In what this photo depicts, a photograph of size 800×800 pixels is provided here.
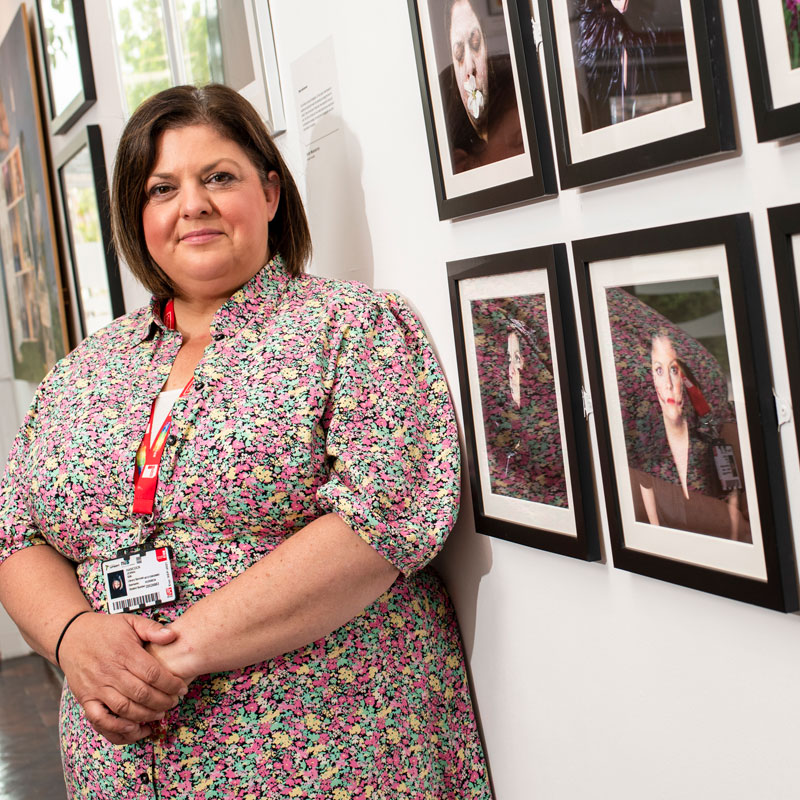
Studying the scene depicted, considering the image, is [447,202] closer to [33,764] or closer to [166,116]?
[166,116]

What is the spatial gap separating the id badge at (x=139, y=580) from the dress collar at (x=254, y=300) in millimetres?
364

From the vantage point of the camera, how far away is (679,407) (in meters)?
1.01

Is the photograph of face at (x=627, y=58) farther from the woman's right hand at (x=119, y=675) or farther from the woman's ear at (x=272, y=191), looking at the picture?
A: the woman's right hand at (x=119, y=675)

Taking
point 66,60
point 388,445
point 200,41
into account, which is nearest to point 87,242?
point 66,60

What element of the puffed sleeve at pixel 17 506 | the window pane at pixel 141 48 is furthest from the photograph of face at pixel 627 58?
the window pane at pixel 141 48

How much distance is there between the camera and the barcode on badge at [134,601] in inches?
57.8

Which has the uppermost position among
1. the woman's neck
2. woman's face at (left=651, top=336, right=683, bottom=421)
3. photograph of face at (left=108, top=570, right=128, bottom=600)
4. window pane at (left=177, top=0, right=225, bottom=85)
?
window pane at (left=177, top=0, right=225, bottom=85)

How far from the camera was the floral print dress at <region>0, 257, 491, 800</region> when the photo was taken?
55.1 inches

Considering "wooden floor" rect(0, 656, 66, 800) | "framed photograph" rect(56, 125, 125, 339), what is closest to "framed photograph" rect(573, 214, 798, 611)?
"framed photograph" rect(56, 125, 125, 339)

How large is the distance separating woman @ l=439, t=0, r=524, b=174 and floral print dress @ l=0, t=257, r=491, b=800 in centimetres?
29

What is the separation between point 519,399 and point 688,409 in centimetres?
34

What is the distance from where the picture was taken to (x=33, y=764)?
351 cm

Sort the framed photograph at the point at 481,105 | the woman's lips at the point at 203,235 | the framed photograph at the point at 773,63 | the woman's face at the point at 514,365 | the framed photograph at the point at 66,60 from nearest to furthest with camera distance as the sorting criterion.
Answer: the framed photograph at the point at 773,63 → the framed photograph at the point at 481,105 → the woman's face at the point at 514,365 → the woman's lips at the point at 203,235 → the framed photograph at the point at 66,60

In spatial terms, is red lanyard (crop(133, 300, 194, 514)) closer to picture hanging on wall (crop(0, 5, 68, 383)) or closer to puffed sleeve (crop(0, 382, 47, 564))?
puffed sleeve (crop(0, 382, 47, 564))
